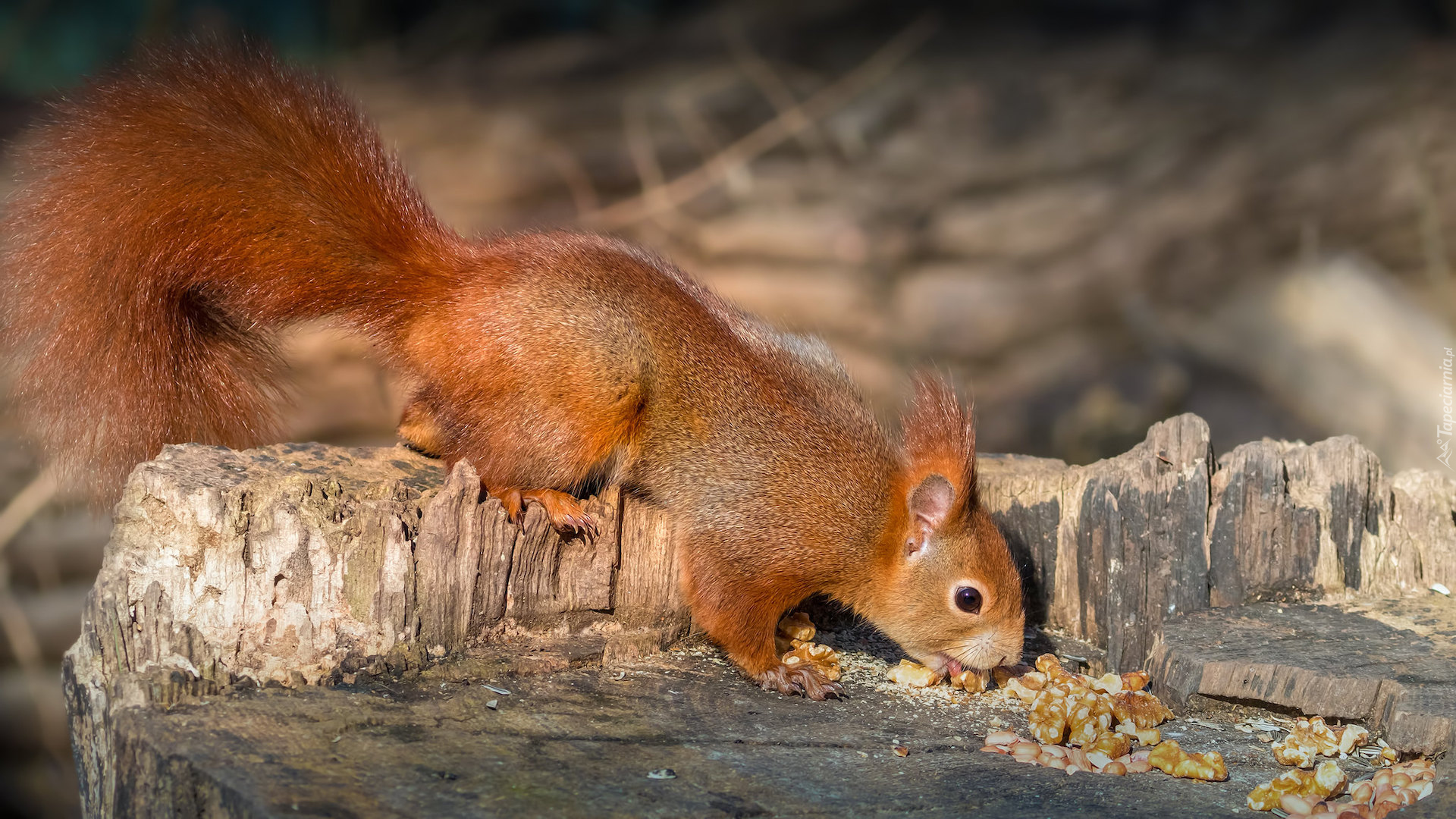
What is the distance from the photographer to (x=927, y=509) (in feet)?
6.46

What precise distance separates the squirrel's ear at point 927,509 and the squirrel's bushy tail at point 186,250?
805 mm

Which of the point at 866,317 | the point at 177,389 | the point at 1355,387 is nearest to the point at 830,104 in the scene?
the point at 866,317

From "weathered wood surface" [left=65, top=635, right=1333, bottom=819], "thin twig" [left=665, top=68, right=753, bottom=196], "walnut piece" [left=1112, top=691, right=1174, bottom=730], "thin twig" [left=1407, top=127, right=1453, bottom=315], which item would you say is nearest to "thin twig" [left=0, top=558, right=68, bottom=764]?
"weathered wood surface" [left=65, top=635, right=1333, bottom=819]

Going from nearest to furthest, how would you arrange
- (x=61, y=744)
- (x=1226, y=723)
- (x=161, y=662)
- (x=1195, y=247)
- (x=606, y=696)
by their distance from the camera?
(x=161, y=662) < (x=606, y=696) < (x=1226, y=723) < (x=61, y=744) < (x=1195, y=247)

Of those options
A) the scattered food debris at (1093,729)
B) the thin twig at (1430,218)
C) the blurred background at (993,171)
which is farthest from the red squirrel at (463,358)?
the thin twig at (1430,218)

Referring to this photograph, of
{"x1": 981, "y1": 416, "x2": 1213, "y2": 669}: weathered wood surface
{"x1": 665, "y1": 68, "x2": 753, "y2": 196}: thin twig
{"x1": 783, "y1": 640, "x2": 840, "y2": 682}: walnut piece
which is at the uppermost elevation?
{"x1": 665, "y1": 68, "x2": 753, "y2": 196}: thin twig

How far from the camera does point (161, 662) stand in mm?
1467

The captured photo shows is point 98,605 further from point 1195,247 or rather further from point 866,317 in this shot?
point 1195,247

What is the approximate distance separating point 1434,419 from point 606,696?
2906 mm

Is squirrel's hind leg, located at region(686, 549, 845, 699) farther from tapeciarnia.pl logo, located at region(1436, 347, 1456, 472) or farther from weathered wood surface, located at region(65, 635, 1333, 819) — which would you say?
tapeciarnia.pl logo, located at region(1436, 347, 1456, 472)

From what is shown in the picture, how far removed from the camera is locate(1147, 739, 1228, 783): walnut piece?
4.89 feet

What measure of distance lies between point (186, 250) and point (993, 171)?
9.52 feet

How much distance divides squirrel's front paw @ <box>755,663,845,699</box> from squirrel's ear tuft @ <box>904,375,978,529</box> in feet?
1.05

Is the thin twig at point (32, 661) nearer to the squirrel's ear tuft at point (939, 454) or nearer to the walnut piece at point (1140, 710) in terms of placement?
the squirrel's ear tuft at point (939, 454)
